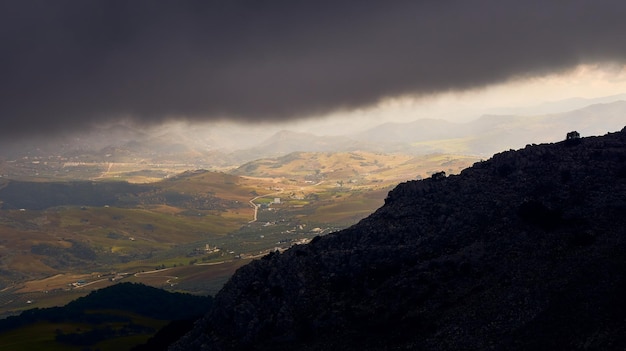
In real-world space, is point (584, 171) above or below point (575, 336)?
above

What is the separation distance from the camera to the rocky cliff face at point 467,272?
84062mm

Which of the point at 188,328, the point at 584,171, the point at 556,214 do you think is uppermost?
the point at 584,171

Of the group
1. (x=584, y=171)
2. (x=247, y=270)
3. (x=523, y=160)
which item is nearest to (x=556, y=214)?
(x=584, y=171)

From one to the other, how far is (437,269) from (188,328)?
79.5m

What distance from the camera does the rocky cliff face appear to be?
84062 mm

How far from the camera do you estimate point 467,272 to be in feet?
346

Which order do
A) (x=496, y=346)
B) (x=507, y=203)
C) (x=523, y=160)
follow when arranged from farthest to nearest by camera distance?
(x=523, y=160) → (x=507, y=203) → (x=496, y=346)

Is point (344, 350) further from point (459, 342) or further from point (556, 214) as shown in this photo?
point (556, 214)

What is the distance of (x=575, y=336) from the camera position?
73.9 meters

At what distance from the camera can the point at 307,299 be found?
11594 centimetres

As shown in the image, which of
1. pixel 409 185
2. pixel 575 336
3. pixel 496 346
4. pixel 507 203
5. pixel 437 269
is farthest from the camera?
pixel 409 185

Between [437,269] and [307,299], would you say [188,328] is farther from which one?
[437,269]

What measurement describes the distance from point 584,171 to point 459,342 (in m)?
70.3

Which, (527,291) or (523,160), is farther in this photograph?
(523,160)
